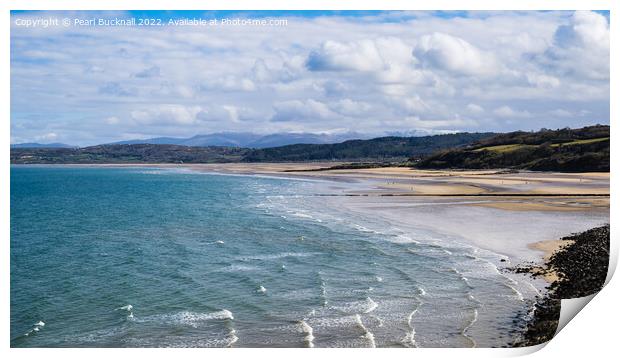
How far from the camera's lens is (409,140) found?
622ft

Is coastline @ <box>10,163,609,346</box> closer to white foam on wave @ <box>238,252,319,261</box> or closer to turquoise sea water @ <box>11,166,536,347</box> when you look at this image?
turquoise sea water @ <box>11,166,536,347</box>

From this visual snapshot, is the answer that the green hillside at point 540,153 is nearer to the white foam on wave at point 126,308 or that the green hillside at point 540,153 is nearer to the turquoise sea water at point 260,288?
the turquoise sea water at point 260,288

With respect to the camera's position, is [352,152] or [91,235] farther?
[352,152]

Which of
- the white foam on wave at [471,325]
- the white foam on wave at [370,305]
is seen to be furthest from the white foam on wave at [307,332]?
the white foam on wave at [471,325]

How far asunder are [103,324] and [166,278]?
5.41 m

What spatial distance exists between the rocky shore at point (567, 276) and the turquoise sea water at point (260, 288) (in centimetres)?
64

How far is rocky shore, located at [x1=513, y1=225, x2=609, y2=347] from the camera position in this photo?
1612 centimetres

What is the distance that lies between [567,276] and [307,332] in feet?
33.7

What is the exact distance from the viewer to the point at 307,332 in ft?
54.9

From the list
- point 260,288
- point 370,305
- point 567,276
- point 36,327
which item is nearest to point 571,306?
point 567,276

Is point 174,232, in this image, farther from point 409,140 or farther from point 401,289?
point 409,140

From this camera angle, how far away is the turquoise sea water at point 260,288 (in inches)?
659

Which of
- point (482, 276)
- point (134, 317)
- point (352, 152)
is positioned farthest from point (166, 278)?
point (352, 152)

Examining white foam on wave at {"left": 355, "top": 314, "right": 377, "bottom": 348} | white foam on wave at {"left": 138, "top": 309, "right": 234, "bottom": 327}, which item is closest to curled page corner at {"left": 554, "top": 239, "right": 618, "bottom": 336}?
white foam on wave at {"left": 355, "top": 314, "right": 377, "bottom": 348}
